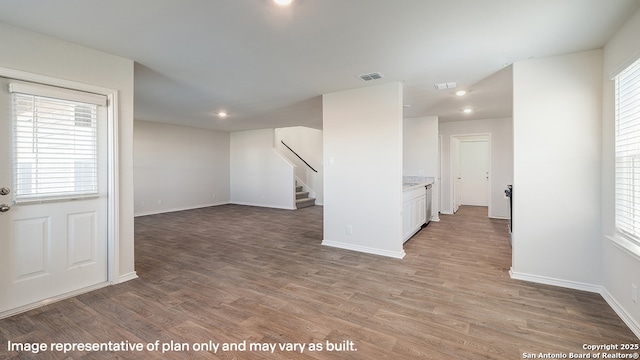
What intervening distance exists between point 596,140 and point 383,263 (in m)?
2.60

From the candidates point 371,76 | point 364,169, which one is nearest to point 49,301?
point 364,169

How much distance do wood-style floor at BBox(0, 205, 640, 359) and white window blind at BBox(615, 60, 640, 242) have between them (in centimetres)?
84

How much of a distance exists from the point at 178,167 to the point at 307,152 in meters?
4.20

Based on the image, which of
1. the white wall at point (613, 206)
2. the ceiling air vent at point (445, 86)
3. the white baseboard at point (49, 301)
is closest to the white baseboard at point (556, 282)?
the white wall at point (613, 206)

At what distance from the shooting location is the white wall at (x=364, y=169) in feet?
12.9

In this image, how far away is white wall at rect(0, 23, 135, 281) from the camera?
2.39 meters

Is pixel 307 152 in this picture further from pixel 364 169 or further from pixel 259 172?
pixel 364 169

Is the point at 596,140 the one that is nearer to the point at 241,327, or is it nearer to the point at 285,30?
Result: the point at 285,30

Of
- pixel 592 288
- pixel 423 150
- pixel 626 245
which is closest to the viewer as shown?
pixel 626 245

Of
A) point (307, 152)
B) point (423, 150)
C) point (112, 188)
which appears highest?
point (307, 152)

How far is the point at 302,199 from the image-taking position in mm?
9172

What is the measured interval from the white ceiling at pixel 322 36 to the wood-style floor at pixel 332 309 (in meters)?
2.45

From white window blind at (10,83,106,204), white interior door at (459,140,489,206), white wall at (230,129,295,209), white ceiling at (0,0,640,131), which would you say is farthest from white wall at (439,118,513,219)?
white window blind at (10,83,106,204)

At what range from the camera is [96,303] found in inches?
103
